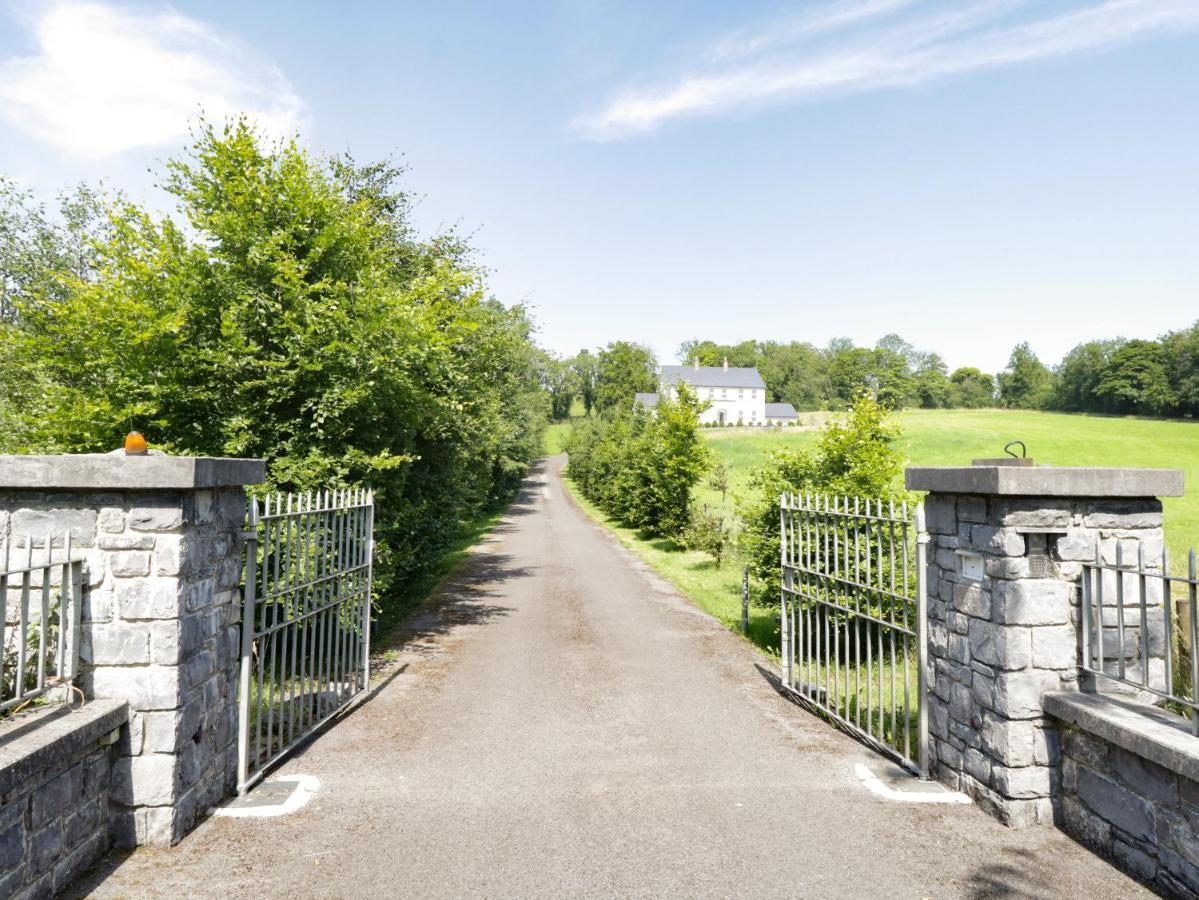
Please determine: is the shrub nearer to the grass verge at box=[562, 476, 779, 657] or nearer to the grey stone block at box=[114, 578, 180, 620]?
the grass verge at box=[562, 476, 779, 657]

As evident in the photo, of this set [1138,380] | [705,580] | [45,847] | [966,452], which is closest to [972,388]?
[1138,380]

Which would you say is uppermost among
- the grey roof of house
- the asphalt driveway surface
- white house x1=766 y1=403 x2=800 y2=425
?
the grey roof of house

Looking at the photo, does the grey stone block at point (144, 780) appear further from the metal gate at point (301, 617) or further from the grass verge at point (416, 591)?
the grass verge at point (416, 591)

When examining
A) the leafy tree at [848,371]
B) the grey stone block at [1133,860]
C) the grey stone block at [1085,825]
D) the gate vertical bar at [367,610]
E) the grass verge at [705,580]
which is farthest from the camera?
the leafy tree at [848,371]

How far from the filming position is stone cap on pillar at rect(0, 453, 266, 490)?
4109mm

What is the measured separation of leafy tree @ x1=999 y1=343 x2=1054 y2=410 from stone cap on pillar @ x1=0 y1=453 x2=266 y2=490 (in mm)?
111340

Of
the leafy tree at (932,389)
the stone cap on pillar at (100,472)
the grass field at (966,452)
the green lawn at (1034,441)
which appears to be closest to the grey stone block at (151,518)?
the stone cap on pillar at (100,472)

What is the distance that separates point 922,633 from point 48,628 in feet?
18.9

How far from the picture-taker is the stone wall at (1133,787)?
11.4ft

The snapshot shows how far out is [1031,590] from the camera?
4473 millimetres

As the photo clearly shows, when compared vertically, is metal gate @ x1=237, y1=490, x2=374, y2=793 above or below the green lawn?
below

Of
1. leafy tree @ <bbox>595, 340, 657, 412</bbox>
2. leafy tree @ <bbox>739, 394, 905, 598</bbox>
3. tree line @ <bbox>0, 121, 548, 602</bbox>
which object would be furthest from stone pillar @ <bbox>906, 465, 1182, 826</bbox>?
leafy tree @ <bbox>595, 340, 657, 412</bbox>

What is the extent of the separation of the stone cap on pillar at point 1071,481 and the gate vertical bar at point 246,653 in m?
4.97

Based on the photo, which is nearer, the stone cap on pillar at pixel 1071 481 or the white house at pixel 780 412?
the stone cap on pillar at pixel 1071 481
